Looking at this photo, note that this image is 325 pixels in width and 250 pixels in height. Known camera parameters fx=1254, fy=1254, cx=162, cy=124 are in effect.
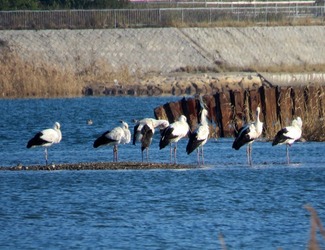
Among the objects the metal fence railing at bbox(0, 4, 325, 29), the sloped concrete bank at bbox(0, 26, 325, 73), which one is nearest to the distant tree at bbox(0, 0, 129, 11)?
the metal fence railing at bbox(0, 4, 325, 29)

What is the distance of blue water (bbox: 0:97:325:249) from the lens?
54.9 ft

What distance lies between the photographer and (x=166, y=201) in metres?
20.4

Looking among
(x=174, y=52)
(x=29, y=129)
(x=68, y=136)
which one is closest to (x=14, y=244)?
(x=68, y=136)

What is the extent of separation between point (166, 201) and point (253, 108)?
11.4 meters

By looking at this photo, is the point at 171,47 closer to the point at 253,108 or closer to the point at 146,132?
the point at 253,108

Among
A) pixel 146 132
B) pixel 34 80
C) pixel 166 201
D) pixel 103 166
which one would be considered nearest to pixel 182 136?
pixel 146 132

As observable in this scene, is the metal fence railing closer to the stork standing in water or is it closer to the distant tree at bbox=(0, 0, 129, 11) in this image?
the distant tree at bbox=(0, 0, 129, 11)

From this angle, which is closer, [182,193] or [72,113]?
[182,193]

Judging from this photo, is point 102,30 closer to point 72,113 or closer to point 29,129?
point 72,113

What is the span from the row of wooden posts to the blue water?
49.9 inches

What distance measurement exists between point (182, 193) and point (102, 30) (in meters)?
44.9

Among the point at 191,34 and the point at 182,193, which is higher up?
the point at 191,34

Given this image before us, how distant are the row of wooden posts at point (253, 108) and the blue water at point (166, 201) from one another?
127cm

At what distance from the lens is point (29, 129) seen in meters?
37.9
